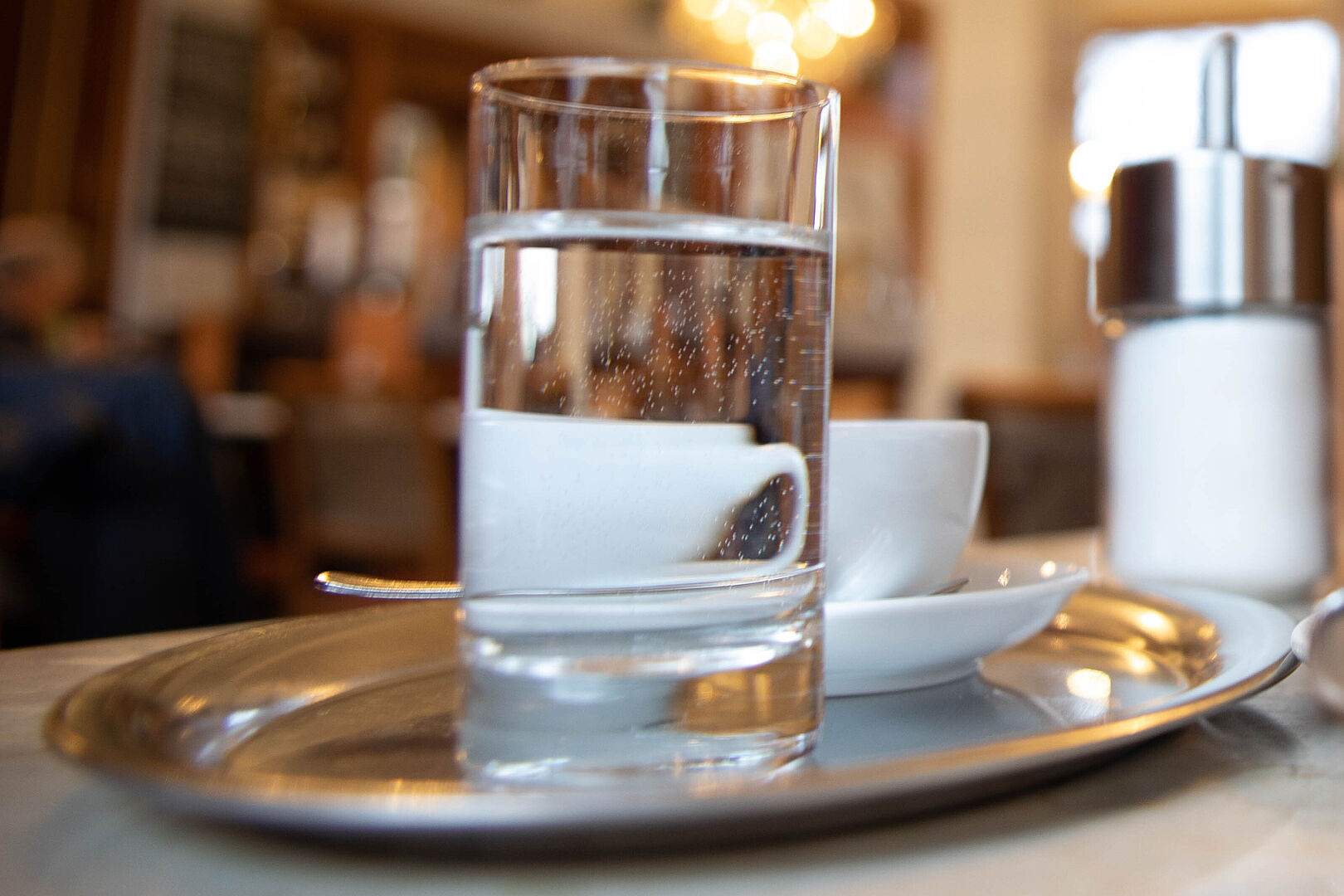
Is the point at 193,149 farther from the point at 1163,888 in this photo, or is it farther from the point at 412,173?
the point at 1163,888

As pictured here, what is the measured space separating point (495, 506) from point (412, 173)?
11.5 ft

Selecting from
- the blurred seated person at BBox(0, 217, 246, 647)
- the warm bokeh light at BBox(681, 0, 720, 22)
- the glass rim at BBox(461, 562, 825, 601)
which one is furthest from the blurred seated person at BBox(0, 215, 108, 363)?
the glass rim at BBox(461, 562, 825, 601)

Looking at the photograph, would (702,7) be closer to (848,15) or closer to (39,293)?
(848,15)

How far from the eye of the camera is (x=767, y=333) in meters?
0.26

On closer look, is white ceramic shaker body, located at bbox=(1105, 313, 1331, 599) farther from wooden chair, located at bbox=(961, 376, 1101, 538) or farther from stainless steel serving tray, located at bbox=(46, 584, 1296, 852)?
wooden chair, located at bbox=(961, 376, 1101, 538)

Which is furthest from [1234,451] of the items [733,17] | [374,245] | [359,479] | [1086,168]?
[1086,168]

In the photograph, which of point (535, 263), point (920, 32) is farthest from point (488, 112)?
point (920, 32)

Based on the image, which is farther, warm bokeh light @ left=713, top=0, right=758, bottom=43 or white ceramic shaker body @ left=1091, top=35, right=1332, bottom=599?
warm bokeh light @ left=713, top=0, right=758, bottom=43

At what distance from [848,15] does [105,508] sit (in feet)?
8.01

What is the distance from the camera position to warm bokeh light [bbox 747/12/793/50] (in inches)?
121

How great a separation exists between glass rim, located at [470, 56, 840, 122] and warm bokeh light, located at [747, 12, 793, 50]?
2992 mm

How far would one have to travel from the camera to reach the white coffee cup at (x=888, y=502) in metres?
0.34

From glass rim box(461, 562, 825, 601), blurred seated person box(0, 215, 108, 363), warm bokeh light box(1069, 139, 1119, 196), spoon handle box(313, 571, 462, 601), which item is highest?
warm bokeh light box(1069, 139, 1119, 196)

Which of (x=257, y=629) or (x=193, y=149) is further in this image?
(x=193, y=149)
